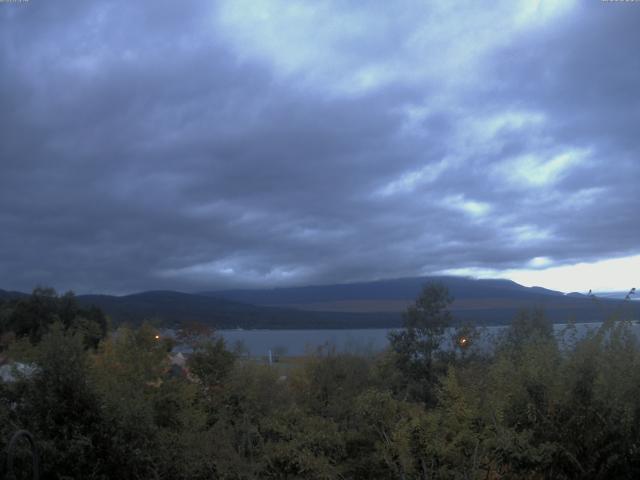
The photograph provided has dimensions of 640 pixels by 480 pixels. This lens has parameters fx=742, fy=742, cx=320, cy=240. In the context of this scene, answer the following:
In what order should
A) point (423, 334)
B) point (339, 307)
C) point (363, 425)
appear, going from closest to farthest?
point (363, 425), point (423, 334), point (339, 307)

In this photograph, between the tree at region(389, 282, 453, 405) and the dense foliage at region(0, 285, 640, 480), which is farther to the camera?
the tree at region(389, 282, 453, 405)

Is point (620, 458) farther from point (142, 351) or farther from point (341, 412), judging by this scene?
point (142, 351)

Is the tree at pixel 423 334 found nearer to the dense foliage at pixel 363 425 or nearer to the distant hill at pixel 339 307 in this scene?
the distant hill at pixel 339 307

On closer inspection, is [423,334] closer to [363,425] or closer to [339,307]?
[363,425]

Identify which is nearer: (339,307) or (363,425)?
(363,425)

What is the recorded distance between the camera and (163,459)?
24.1ft

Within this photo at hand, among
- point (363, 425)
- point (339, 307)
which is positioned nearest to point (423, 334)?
point (363, 425)

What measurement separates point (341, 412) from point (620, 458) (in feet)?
9.92

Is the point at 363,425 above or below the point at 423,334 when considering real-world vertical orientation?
below

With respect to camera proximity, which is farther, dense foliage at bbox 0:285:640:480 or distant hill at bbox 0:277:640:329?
distant hill at bbox 0:277:640:329

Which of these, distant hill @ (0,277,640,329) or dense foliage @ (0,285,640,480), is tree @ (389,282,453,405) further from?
dense foliage @ (0,285,640,480)

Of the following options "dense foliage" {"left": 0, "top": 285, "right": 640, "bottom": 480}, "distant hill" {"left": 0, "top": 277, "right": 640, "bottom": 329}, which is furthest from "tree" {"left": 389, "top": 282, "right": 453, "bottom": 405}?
"dense foliage" {"left": 0, "top": 285, "right": 640, "bottom": 480}

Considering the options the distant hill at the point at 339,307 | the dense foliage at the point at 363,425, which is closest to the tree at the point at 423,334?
Result: the distant hill at the point at 339,307

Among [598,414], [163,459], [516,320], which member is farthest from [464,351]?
[163,459]
